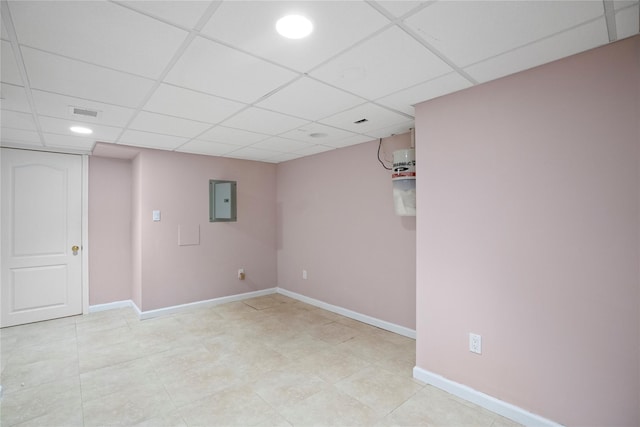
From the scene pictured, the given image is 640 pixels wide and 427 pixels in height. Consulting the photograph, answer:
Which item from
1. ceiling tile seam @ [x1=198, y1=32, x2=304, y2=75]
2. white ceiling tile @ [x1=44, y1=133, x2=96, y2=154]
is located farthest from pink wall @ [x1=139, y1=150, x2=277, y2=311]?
ceiling tile seam @ [x1=198, y1=32, x2=304, y2=75]

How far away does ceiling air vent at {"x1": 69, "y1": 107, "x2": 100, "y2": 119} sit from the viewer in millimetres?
2679

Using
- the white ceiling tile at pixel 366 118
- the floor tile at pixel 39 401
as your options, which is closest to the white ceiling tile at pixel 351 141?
the white ceiling tile at pixel 366 118

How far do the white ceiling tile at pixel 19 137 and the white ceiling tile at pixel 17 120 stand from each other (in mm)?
160

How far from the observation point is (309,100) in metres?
2.54

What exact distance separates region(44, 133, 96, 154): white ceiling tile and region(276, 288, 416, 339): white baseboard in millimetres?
3490

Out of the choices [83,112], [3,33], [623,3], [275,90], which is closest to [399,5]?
[623,3]

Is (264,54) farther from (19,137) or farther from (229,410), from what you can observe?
(19,137)

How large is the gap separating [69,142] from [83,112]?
1.45 m

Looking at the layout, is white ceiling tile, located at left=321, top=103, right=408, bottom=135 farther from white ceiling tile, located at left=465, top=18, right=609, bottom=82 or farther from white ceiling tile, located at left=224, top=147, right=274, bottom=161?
white ceiling tile, located at left=224, top=147, right=274, bottom=161

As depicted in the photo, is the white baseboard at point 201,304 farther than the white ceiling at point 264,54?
Yes

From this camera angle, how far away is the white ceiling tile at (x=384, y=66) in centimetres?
173

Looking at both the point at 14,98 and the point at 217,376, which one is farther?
the point at 217,376

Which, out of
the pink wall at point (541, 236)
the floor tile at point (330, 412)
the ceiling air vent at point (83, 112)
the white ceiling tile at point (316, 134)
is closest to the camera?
the pink wall at point (541, 236)

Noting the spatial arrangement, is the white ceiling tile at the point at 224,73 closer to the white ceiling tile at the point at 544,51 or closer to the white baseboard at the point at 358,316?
the white ceiling tile at the point at 544,51
